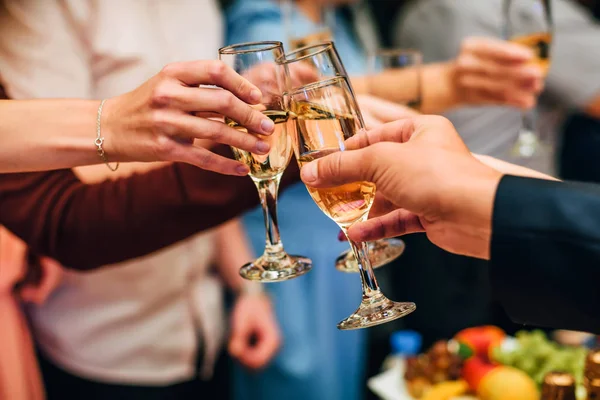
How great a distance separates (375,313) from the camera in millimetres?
748

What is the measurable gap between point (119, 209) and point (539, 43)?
1010 mm

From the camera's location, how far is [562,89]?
7.29 ft

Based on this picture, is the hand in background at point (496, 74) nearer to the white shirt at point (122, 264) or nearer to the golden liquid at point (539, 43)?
the golden liquid at point (539, 43)

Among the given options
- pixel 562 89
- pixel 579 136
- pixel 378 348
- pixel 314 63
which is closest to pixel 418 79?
pixel 314 63

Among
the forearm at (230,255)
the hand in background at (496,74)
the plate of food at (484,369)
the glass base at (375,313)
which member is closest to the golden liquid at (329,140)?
the glass base at (375,313)

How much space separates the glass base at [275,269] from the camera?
2.70 feet

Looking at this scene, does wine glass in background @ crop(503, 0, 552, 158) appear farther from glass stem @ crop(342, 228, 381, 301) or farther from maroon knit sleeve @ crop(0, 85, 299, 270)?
glass stem @ crop(342, 228, 381, 301)

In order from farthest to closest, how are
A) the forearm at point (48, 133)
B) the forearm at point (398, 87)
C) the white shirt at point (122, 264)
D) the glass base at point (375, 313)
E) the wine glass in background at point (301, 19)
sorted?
the wine glass in background at point (301, 19) < the forearm at point (398, 87) < the white shirt at point (122, 264) < the forearm at point (48, 133) < the glass base at point (375, 313)

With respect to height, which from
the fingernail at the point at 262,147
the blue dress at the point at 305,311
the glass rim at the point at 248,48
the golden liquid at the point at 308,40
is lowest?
the blue dress at the point at 305,311

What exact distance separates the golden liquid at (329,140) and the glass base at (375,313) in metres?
0.12

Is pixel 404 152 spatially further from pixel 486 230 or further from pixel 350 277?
pixel 350 277

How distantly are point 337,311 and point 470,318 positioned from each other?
74 centimetres

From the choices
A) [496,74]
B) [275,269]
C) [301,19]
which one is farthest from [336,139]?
[301,19]

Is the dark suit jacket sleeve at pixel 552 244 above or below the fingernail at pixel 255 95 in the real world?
below
